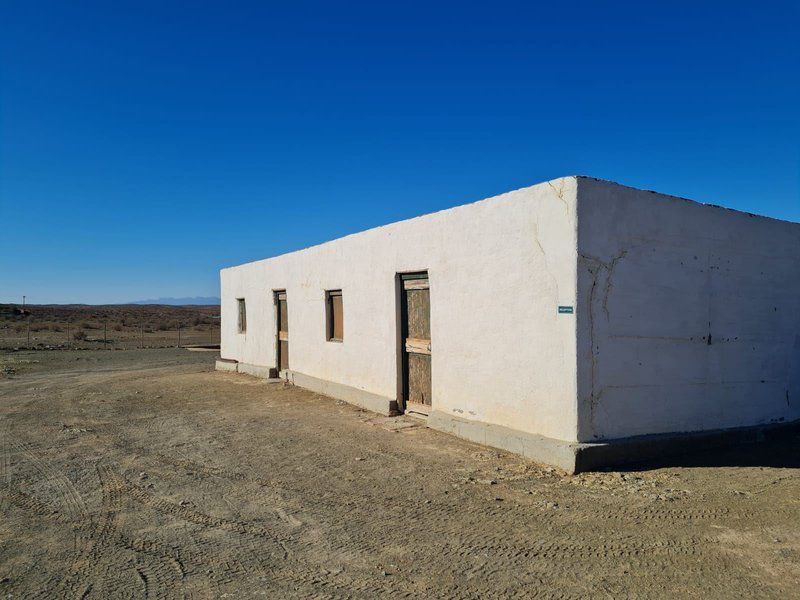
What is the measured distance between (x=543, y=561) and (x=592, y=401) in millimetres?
2547

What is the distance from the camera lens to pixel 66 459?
22.4 feet

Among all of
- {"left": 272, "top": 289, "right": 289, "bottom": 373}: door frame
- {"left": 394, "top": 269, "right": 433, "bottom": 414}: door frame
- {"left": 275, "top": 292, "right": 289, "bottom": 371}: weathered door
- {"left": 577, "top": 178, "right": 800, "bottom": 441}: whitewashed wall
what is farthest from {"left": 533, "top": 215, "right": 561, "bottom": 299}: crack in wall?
{"left": 272, "top": 289, "right": 289, "bottom": 373}: door frame

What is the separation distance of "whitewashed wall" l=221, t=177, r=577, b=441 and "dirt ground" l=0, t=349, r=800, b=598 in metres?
0.70

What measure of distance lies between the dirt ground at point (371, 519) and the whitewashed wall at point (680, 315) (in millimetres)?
669

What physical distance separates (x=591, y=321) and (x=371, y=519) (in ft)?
10.3

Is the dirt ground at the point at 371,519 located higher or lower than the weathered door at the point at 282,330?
lower

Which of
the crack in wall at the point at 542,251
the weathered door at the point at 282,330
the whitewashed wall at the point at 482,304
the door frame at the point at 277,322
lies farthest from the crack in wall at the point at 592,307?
the door frame at the point at 277,322

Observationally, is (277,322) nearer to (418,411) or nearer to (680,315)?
(418,411)

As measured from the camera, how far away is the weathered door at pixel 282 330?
48.1 feet

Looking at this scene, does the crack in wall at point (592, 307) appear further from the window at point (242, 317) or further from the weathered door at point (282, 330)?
the window at point (242, 317)

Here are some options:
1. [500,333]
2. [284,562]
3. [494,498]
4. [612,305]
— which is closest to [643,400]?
[612,305]

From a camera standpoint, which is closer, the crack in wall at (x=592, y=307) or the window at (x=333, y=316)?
the crack in wall at (x=592, y=307)

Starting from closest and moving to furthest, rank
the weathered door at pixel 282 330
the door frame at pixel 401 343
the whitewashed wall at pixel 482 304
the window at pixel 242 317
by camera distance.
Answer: the whitewashed wall at pixel 482 304 → the door frame at pixel 401 343 → the weathered door at pixel 282 330 → the window at pixel 242 317

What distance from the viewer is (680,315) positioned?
682 centimetres
